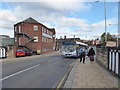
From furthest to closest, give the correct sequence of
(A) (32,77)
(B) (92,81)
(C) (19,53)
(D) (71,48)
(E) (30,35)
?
(E) (30,35)
(C) (19,53)
(D) (71,48)
(A) (32,77)
(B) (92,81)

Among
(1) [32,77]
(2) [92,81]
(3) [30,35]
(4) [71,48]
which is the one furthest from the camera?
(3) [30,35]

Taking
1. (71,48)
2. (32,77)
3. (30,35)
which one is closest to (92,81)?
(32,77)

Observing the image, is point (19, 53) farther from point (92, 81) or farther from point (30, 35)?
point (92, 81)

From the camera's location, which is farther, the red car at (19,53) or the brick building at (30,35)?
the brick building at (30,35)

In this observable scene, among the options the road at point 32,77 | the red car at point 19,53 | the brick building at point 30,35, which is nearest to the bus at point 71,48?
the red car at point 19,53

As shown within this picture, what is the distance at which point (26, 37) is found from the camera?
38625 millimetres

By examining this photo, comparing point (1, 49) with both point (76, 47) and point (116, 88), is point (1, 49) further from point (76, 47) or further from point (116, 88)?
point (116, 88)

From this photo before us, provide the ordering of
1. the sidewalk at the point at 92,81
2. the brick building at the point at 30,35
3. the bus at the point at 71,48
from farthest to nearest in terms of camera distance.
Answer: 1. the brick building at the point at 30,35
2. the bus at the point at 71,48
3. the sidewalk at the point at 92,81

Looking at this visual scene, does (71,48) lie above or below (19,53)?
above

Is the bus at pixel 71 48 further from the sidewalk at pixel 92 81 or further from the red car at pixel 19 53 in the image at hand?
the sidewalk at pixel 92 81

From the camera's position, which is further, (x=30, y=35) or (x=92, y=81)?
(x=30, y=35)

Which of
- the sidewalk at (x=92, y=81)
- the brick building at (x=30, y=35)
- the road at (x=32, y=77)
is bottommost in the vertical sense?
the road at (x=32, y=77)

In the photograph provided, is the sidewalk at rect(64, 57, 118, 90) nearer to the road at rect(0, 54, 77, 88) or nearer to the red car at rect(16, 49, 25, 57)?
the road at rect(0, 54, 77, 88)

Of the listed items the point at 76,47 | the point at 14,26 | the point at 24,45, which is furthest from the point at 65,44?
the point at 14,26
